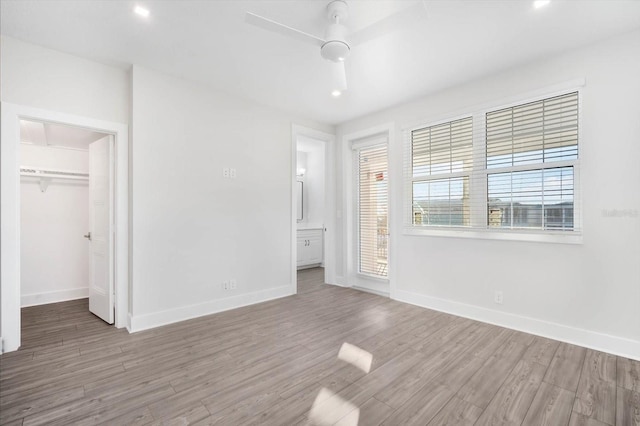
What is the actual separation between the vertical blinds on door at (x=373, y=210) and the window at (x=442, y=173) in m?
0.62

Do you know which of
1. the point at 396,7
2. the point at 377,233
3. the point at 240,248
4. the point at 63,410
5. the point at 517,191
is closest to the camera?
the point at 63,410

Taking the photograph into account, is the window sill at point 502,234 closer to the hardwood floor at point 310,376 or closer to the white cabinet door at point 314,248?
the hardwood floor at point 310,376

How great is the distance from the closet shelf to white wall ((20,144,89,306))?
7 cm

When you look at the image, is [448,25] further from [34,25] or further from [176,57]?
[34,25]

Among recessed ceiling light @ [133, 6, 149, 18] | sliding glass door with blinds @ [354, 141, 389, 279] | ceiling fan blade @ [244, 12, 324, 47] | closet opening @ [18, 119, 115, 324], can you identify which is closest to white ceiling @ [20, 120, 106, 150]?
closet opening @ [18, 119, 115, 324]

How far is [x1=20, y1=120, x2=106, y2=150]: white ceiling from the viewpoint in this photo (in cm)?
355

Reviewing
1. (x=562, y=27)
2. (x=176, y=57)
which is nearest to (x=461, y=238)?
(x=562, y=27)

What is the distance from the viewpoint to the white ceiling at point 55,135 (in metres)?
3.55

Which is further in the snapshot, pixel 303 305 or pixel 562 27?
pixel 303 305

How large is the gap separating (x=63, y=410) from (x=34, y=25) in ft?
9.95

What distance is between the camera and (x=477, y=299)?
344cm

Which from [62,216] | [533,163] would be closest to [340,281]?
[533,163]

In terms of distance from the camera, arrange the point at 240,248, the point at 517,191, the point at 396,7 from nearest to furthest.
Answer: the point at 396,7
the point at 517,191
the point at 240,248

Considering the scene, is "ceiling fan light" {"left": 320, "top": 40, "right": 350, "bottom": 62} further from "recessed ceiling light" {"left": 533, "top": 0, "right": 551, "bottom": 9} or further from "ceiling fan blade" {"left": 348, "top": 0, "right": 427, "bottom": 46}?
"recessed ceiling light" {"left": 533, "top": 0, "right": 551, "bottom": 9}
